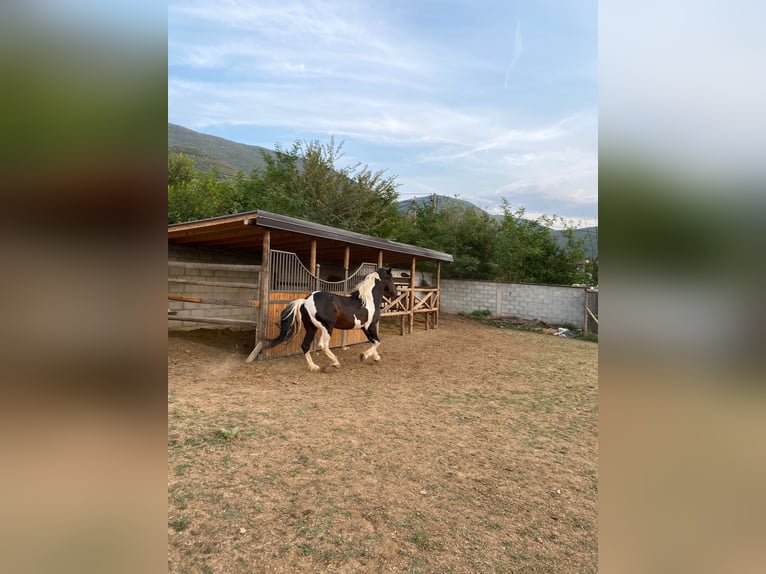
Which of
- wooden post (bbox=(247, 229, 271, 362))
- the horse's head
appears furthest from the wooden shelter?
the horse's head

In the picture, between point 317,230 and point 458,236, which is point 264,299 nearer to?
point 317,230

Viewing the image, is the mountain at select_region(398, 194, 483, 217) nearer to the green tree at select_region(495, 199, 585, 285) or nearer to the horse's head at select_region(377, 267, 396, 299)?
the green tree at select_region(495, 199, 585, 285)

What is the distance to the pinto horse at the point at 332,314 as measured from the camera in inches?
217

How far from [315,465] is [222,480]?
1.91 feet

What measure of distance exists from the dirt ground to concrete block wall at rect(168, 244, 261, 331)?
7.03 ft

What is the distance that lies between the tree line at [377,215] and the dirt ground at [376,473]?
9.39 metres

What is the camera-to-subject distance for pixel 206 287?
7465 mm

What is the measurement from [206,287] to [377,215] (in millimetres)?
8416

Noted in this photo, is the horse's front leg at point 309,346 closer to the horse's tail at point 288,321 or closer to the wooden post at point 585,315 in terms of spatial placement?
the horse's tail at point 288,321

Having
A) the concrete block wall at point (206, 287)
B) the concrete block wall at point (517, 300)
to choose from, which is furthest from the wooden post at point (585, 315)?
the concrete block wall at point (206, 287)

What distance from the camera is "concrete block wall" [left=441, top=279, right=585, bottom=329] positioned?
1202cm

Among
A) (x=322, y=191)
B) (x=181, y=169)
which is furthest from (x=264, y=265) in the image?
(x=181, y=169)

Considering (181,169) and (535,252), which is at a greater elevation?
(181,169)

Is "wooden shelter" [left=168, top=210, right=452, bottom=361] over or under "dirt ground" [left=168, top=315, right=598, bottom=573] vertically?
over
